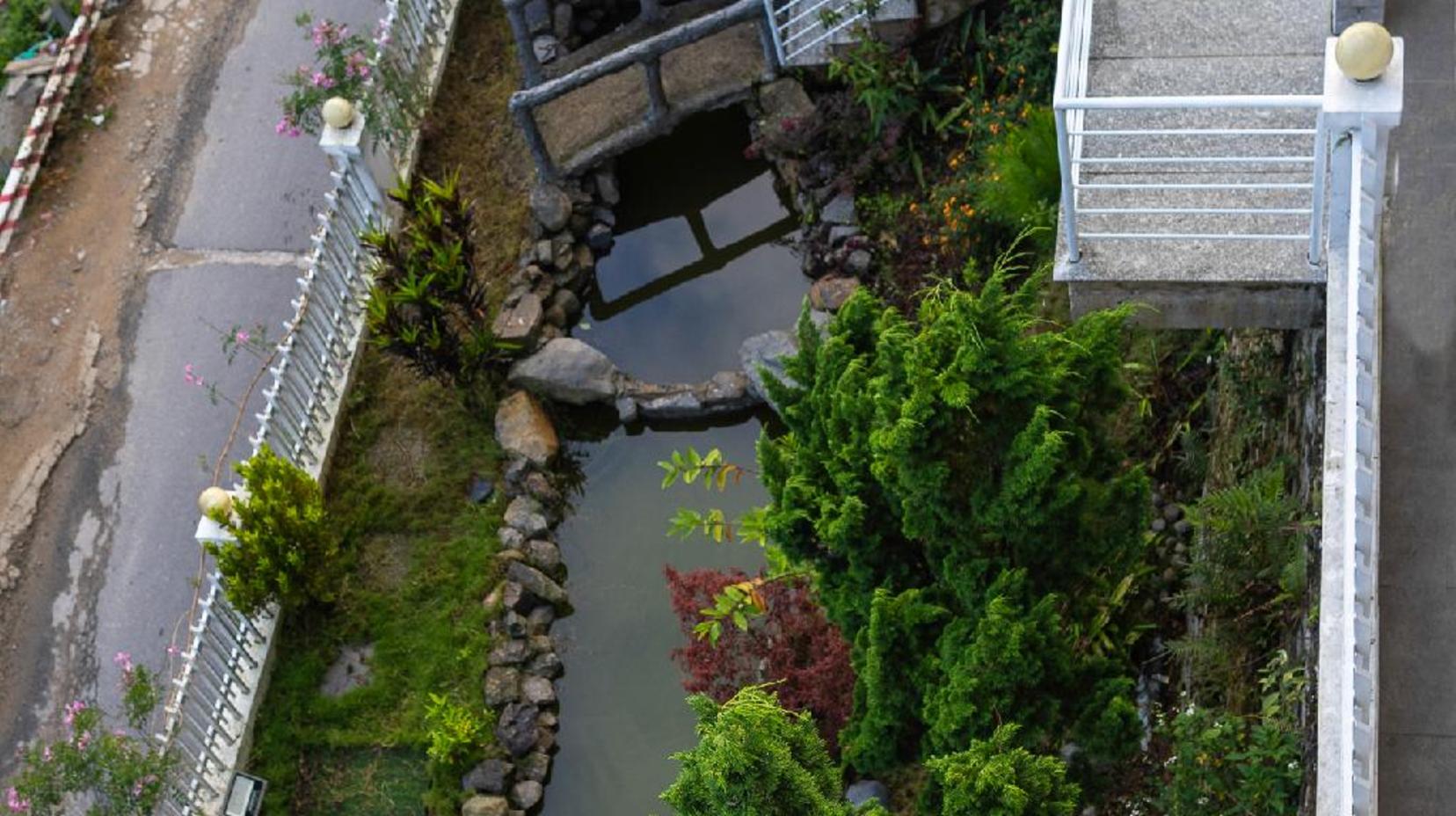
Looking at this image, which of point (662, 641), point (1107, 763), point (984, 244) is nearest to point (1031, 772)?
point (1107, 763)

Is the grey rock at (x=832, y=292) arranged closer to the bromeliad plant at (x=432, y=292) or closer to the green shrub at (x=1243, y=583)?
the bromeliad plant at (x=432, y=292)

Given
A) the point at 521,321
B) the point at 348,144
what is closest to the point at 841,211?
the point at 521,321

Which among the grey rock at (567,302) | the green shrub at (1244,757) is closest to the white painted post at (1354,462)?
the green shrub at (1244,757)

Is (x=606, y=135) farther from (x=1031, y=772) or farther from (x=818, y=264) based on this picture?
(x=1031, y=772)

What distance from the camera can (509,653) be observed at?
10141 mm

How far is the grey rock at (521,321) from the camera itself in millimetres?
11227

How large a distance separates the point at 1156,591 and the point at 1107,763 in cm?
126

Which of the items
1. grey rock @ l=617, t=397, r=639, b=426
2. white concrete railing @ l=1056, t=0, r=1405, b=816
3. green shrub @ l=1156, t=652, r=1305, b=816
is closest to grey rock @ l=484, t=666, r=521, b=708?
grey rock @ l=617, t=397, r=639, b=426

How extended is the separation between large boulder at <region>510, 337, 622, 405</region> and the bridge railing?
143 cm

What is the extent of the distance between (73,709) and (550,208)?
4.38 metres

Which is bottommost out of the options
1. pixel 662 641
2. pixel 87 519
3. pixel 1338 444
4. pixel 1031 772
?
pixel 662 641

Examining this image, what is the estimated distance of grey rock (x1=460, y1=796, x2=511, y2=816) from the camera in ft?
31.4

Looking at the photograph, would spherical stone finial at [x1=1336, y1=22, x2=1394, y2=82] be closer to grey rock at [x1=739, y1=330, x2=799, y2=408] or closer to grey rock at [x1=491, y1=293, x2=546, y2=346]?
grey rock at [x1=739, y1=330, x2=799, y2=408]

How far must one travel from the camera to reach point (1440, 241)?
763 centimetres
